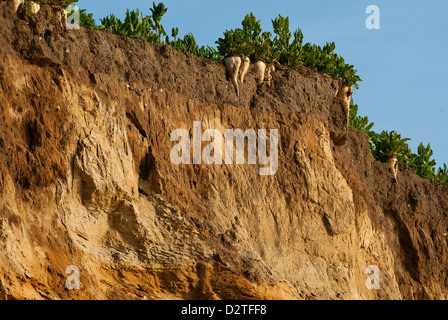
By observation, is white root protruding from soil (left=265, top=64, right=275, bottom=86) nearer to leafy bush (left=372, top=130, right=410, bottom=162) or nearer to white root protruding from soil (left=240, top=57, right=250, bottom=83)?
white root protruding from soil (left=240, top=57, right=250, bottom=83)

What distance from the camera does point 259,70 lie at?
22234mm

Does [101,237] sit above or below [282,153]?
below

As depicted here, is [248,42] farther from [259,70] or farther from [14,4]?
[14,4]

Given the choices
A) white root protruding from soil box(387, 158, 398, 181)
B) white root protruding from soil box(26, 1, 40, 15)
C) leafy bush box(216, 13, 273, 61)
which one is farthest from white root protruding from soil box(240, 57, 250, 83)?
white root protruding from soil box(387, 158, 398, 181)

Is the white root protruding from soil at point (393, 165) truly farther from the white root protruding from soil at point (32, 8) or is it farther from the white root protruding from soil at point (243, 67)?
the white root protruding from soil at point (32, 8)

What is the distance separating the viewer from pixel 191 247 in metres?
18.5

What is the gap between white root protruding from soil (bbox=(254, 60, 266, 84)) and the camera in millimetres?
22219

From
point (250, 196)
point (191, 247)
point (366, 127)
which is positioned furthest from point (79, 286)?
point (366, 127)

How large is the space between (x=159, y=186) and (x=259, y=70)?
16.0ft

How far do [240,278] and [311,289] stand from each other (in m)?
2.58

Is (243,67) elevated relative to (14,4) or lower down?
elevated

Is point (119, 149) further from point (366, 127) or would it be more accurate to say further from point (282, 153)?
point (366, 127)

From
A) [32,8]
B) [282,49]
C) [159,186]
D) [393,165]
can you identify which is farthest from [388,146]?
[32,8]

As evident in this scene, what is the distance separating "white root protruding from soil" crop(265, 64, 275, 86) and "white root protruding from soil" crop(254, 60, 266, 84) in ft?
0.75
